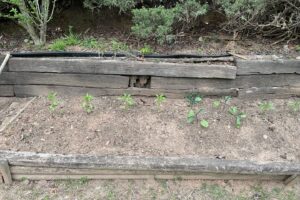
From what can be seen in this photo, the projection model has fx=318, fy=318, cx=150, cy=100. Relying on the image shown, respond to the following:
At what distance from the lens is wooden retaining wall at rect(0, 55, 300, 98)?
3.36m

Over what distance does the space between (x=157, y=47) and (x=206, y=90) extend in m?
0.75

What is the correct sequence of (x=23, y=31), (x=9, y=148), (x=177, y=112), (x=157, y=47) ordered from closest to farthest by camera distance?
(x=9, y=148), (x=177, y=112), (x=157, y=47), (x=23, y=31)

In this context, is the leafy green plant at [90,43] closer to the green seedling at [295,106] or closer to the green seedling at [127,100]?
the green seedling at [127,100]

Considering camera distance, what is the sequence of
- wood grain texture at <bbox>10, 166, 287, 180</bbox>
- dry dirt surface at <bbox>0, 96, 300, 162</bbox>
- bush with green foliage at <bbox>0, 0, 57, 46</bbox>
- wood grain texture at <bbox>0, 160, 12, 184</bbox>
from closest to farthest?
1. wood grain texture at <bbox>0, 160, 12, 184</bbox>
2. wood grain texture at <bbox>10, 166, 287, 180</bbox>
3. dry dirt surface at <bbox>0, 96, 300, 162</bbox>
4. bush with green foliage at <bbox>0, 0, 57, 46</bbox>

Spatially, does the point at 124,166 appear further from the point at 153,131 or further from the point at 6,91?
the point at 6,91

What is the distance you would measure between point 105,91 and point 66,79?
1.44 feet

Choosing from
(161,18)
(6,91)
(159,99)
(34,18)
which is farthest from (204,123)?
(34,18)

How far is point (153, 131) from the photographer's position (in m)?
3.14

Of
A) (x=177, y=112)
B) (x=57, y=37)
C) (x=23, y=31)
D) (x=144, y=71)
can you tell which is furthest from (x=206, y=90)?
(x=23, y=31)

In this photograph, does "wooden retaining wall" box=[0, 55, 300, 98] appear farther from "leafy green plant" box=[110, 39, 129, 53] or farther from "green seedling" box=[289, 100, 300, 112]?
"leafy green plant" box=[110, 39, 129, 53]

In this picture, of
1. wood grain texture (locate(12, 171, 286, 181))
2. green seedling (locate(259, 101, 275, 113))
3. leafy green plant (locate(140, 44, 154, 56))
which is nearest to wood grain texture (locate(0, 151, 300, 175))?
wood grain texture (locate(12, 171, 286, 181))

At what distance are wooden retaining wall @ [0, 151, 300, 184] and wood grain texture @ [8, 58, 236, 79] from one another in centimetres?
104

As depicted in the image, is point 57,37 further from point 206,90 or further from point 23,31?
point 206,90

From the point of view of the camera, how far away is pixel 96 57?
3.42 metres
